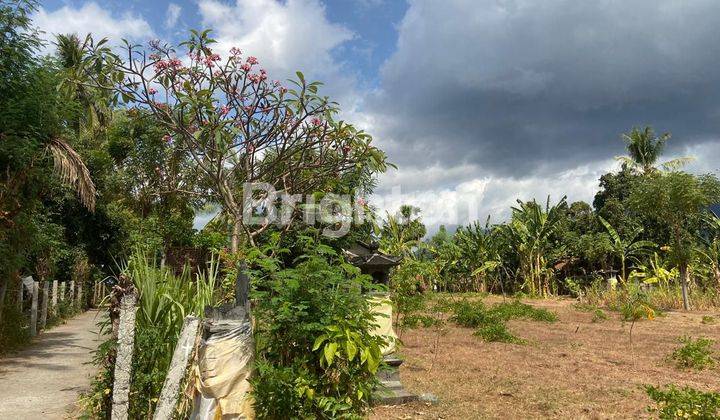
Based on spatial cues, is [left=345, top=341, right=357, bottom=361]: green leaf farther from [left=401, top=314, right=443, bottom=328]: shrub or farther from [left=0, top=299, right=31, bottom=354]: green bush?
[left=0, top=299, right=31, bottom=354]: green bush

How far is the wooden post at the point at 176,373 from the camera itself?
140 inches

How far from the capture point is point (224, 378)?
372 cm

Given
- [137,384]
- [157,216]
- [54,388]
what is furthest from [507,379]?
[157,216]

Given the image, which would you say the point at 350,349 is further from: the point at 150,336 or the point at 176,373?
the point at 150,336

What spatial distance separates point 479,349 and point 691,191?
1120 centimetres

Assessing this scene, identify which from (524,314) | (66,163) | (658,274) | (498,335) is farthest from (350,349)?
(658,274)

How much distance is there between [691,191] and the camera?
1609 cm

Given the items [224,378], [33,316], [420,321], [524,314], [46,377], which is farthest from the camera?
[524,314]

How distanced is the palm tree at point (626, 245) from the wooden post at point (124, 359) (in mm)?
21441

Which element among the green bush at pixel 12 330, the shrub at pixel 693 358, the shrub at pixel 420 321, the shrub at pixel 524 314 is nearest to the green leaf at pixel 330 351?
the shrub at pixel 693 358

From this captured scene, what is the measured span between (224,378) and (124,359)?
0.70 meters

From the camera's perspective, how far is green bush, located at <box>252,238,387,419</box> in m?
3.72

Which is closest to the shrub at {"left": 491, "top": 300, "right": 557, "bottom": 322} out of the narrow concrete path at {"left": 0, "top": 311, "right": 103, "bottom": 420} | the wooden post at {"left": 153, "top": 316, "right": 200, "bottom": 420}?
the narrow concrete path at {"left": 0, "top": 311, "right": 103, "bottom": 420}

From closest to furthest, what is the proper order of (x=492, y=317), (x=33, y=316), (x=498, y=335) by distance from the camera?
(x=498, y=335), (x=33, y=316), (x=492, y=317)
